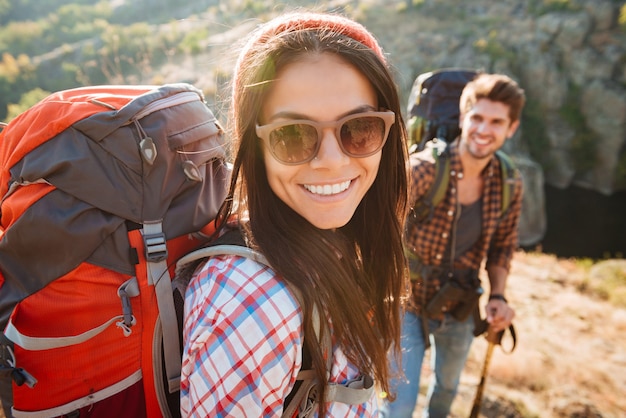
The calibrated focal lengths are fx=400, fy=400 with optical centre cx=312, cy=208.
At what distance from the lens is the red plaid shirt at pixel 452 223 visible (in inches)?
91.4

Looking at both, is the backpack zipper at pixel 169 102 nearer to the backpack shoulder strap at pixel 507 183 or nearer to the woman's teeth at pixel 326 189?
the woman's teeth at pixel 326 189

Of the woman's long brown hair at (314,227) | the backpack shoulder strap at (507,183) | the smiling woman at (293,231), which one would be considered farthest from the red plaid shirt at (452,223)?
the smiling woman at (293,231)

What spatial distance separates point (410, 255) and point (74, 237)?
187 centimetres

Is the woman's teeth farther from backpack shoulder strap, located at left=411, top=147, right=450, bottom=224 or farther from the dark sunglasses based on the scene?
backpack shoulder strap, located at left=411, top=147, right=450, bottom=224

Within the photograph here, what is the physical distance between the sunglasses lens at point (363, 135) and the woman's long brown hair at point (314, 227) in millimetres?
112

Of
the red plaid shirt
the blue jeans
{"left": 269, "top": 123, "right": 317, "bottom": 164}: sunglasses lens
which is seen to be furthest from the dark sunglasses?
the blue jeans

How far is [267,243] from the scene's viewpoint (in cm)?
103

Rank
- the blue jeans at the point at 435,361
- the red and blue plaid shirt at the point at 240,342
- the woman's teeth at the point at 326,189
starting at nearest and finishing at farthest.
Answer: the red and blue plaid shirt at the point at 240,342 → the woman's teeth at the point at 326,189 → the blue jeans at the point at 435,361

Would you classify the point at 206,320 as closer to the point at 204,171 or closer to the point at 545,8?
the point at 204,171

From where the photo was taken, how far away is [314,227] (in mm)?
1196

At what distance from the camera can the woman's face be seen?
1048 mm

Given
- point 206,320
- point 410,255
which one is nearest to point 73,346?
point 206,320

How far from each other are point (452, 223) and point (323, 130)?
155 centimetres

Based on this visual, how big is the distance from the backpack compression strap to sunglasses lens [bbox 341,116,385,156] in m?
0.39
